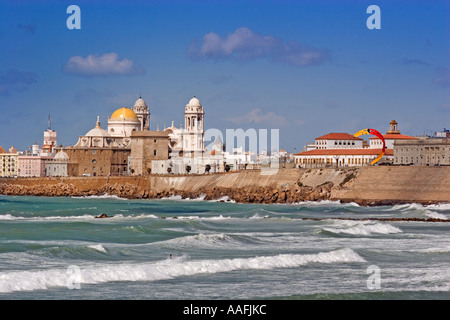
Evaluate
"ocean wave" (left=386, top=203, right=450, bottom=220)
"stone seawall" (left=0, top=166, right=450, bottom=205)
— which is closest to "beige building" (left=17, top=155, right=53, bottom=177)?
"stone seawall" (left=0, top=166, right=450, bottom=205)

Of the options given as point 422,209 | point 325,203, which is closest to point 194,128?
point 325,203

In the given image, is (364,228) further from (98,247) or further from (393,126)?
(393,126)

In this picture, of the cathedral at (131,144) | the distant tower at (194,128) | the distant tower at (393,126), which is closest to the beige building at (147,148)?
the cathedral at (131,144)

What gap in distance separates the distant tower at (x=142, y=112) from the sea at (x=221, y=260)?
A: 3607 inches

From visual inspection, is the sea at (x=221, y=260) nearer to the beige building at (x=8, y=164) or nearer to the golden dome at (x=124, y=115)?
the golden dome at (x=124, y=115)

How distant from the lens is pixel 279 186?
96312 millimetres

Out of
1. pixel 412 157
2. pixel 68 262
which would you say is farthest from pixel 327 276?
pixel 412 157

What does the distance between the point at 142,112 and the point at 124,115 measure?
10.9 metres

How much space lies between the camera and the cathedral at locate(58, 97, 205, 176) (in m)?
116

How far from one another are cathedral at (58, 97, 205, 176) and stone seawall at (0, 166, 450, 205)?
20.1ft

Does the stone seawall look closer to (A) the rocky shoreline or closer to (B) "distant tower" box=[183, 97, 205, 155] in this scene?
(A) the rocky shoreline

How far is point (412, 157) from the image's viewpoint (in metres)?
99.6
